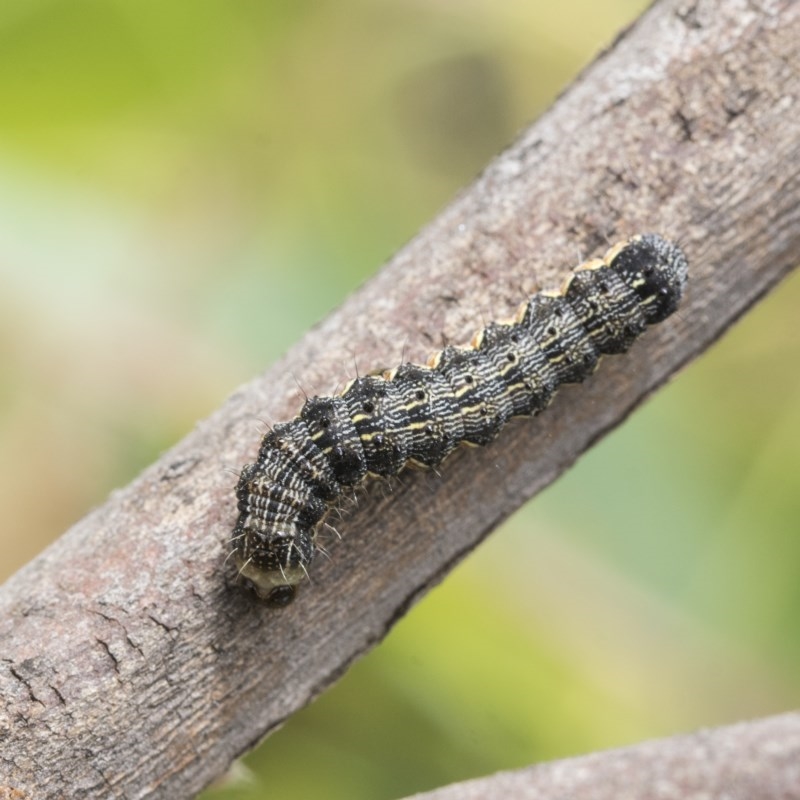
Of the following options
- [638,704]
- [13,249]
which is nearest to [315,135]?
[13,249]

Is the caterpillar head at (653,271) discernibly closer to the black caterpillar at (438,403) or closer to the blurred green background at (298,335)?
the black caterpillar at (438,403)

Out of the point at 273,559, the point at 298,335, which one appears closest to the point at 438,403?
the point at 273,559

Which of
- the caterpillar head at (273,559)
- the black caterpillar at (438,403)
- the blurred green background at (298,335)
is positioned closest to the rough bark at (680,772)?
the caterpillar head at (273,559)

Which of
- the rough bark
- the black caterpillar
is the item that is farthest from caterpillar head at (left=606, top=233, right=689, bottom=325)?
the rough bark

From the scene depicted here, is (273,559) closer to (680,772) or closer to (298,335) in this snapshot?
(680,772)

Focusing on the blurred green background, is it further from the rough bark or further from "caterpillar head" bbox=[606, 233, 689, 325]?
the rough bark

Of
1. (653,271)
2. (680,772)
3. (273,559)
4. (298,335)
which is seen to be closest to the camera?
(680,772)
